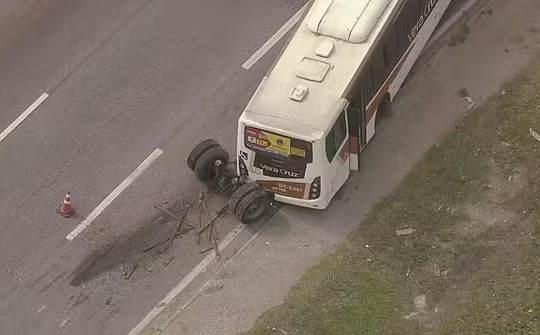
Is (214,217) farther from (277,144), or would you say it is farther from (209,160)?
(277,144)

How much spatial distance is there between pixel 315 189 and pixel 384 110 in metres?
2.61

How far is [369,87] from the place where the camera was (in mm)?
17469

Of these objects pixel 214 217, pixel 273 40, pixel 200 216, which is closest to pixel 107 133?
pixel 200 216

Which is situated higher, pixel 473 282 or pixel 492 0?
pixel 492 0

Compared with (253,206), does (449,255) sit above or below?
below

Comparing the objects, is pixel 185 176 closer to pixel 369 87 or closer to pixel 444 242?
pixel 369 87

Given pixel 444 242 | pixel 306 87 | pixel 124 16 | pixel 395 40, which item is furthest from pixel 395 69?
pixel 124 16

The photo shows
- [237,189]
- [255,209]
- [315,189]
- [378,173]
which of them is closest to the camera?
[315,189]

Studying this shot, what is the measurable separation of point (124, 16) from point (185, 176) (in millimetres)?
4616

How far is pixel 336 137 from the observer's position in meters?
16.8

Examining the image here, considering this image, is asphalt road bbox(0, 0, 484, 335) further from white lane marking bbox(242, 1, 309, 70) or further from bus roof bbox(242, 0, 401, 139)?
bus roof bbox(242, 0, 401, 139)

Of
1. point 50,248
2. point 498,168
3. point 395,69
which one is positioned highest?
point 395,69

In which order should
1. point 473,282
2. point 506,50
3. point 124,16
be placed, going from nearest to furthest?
point 473,282 < point 506,50 < point 124,16

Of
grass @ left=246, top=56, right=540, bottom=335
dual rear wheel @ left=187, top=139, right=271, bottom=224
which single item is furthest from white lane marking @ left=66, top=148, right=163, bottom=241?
grass @ left=246, top=56, right=540, bottom=335
